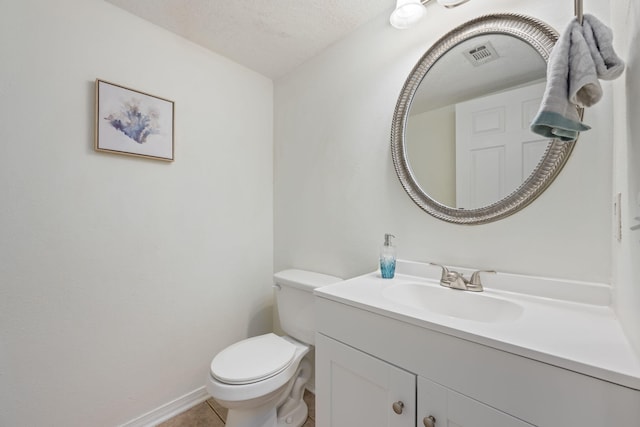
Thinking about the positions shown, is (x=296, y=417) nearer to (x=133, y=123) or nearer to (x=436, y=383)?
(x=436, y=383)

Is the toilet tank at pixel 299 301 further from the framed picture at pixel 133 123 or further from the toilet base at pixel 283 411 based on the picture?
the framed picture at pixel 133 123

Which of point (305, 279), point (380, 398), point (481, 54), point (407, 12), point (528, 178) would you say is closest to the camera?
point (380, 398)

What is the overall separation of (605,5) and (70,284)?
2.33m

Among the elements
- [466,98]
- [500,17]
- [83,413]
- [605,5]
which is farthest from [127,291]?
[605,5]

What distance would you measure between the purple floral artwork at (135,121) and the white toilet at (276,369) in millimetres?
1094

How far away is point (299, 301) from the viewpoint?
1501 mm

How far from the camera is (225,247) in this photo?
176 centimetres

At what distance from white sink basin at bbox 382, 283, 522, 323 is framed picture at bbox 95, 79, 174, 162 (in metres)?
1.41

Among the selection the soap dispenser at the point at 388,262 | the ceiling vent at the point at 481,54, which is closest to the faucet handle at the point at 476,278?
the soap dispenser at the point at 388,262

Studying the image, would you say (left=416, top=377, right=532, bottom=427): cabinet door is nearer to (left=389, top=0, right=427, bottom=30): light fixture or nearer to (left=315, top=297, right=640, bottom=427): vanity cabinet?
(left=315, top=297, right=640, bottom=427): vanity cabinet

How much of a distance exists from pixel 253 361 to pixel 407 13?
1770mm

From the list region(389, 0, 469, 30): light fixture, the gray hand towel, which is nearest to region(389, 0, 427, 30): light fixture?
region(389, 0, 469, 30): light fixture

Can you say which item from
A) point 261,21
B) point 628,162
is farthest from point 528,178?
point 261,21

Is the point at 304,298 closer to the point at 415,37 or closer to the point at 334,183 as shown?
the point at 334,183
